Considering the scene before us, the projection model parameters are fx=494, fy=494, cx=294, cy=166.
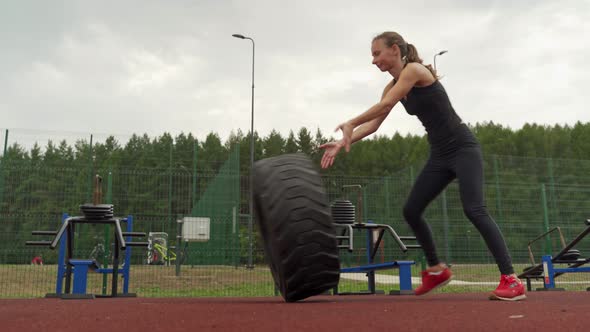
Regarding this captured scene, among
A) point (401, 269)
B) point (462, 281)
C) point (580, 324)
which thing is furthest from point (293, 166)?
point (462, 281)

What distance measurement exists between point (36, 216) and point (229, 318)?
7775 mm

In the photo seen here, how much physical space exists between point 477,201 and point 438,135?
0.51 meters

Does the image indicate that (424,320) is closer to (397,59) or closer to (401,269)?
(397,59)

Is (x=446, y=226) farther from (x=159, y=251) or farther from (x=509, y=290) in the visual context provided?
(x=509, y=290)

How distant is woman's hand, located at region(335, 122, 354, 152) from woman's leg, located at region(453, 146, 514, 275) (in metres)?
0.86

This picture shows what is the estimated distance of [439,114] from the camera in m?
3.29

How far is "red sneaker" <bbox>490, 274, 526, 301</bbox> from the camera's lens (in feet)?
10.1

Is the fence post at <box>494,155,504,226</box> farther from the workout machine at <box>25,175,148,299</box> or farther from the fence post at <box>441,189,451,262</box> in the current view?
the workout machine at <box>25,175,148,299</box>

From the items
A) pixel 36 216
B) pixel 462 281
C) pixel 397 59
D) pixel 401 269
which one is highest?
pixel 397 59

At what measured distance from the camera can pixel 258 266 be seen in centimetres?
880

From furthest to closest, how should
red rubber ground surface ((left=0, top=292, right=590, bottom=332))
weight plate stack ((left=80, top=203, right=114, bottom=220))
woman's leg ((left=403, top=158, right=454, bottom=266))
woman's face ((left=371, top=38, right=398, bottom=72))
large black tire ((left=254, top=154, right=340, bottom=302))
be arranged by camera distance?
weight plate stack ((left=80, top=203, right=114, bottom=220)) → woman's leg ((left=403, top=158, right=454, bottom=266)) → woman's face ((left=371, top=38, right=398, bottom=72)) → large black tire ((left=254, top=154, right=340, bottom=302)) → red rubber ground surface ((left=0, top=292, right=590, bottom=332))

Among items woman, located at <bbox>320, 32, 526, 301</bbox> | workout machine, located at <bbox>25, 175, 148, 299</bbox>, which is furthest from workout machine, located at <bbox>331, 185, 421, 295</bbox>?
workout machine, located at <bbox>25, 175, 148, 299</bbox>

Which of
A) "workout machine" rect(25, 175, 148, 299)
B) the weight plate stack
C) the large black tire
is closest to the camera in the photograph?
the large black tire

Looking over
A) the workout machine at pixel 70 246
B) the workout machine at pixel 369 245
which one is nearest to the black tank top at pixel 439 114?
the workout machine at pixel 369 245
